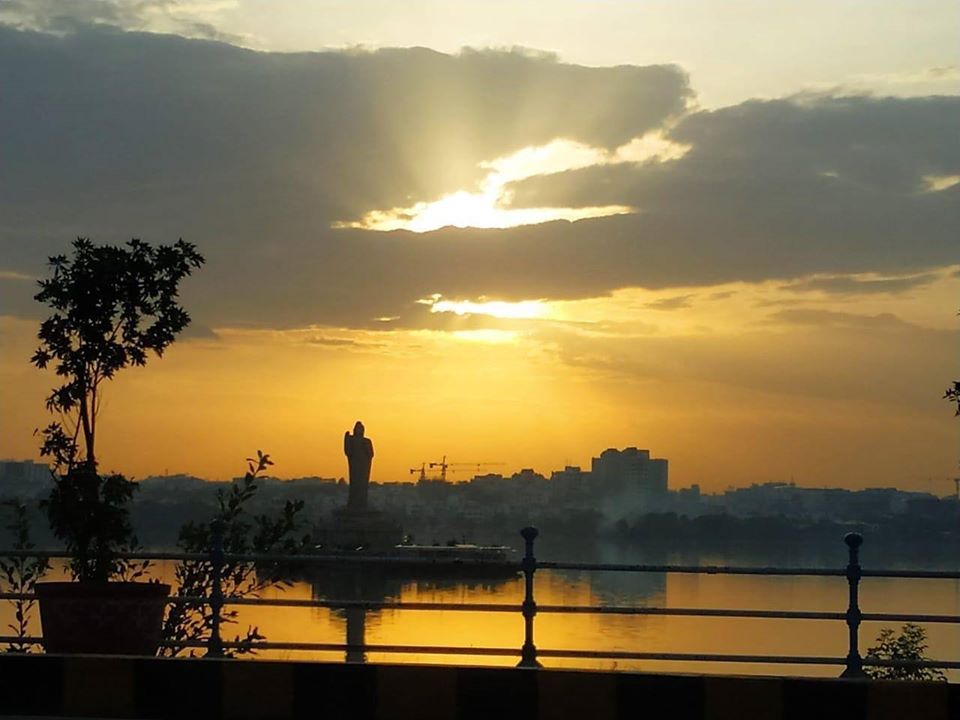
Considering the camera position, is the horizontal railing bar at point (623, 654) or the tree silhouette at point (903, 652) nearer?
the horizontal railing bar at point (623, 654)

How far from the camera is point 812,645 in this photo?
2650 inches

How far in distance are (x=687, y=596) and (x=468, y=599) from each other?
1619 centimetres

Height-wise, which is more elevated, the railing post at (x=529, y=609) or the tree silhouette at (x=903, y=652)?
the railing post at (x=529, y=609)

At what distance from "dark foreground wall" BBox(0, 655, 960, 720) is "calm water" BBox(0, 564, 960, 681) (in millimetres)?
26321

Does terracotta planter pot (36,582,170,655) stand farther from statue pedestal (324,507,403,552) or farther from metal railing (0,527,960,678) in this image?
statue pedestal (324,507,403,552)

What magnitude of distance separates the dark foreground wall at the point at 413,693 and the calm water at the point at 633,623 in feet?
86.4

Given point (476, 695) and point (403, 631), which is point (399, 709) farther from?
point (403, 631)

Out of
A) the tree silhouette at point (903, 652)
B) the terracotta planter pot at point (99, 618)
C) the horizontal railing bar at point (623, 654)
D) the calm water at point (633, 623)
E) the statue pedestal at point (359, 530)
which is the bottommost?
the calm water at point (633, 623)

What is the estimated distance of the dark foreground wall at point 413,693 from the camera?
10180mm

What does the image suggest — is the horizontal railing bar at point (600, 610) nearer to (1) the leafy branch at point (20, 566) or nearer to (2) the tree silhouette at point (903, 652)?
(1) the leafy branch at point (20, 566)

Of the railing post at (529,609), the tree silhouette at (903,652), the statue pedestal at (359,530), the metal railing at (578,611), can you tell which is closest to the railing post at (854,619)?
the metal railing at (578,611)

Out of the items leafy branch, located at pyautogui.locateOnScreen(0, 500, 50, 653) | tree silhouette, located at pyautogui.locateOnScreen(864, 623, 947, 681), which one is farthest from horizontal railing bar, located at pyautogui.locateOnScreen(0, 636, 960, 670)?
tree silhouette, located at pyautogui.locateOnScreen(864, 623, 947, 681)

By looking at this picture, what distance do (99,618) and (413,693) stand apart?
313cm

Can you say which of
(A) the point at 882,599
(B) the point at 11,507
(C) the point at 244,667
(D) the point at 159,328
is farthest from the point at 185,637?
(A) the point at 882,599
